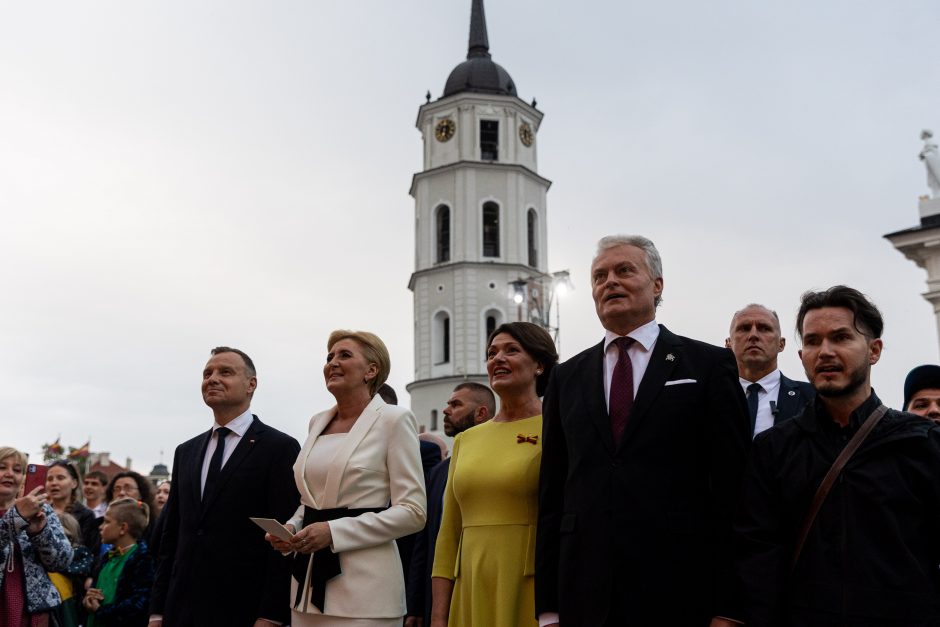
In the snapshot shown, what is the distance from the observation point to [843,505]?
3.56 meters

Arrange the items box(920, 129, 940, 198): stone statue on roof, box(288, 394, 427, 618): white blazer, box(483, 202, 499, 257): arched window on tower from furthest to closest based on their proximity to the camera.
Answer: box(483, 202, 499, 257): arched window on tower → box(920, 129, 940, 198): stone statue on roof → box(288, 394, 427, 618): white blazer

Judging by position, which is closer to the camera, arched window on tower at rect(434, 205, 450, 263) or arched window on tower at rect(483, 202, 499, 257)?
arched window on tower at rect(483, 202, 499, 257)

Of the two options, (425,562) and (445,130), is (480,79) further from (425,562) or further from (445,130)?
(425,562)

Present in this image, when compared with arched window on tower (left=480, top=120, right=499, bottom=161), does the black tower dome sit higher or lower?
higher

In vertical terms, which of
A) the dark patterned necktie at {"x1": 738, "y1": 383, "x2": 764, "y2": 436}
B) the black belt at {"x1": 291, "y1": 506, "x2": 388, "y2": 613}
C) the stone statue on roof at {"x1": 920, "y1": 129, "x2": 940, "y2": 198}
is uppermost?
the stone statue on roof at {"x1": 920, "y1": 129, "x2": 940, "y2": 198}

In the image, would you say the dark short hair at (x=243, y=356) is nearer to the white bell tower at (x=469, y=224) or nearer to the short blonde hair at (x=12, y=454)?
the short blonde hair at (x=12, y=454)

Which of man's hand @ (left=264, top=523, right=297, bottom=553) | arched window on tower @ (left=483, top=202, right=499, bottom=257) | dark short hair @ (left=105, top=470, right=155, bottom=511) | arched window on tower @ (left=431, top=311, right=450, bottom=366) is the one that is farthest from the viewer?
arched window on tower @ (left=483, top=202, right=499, bottom=257)

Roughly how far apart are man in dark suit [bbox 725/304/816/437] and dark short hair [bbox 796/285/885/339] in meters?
2.24

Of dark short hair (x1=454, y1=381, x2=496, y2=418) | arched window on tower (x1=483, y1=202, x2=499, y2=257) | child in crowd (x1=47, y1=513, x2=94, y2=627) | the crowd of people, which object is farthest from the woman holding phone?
arched window on tower (x1=483, y1=202, x2=499, y2=257)

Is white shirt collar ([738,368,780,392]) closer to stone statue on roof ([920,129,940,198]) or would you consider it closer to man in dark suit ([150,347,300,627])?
man in dark suit ([150,347,300,627])

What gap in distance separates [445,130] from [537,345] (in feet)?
172

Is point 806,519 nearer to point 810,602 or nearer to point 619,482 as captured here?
point 810,602

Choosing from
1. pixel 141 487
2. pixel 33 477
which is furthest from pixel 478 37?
pixel 33 477

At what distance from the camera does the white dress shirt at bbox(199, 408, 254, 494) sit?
6055 mm
